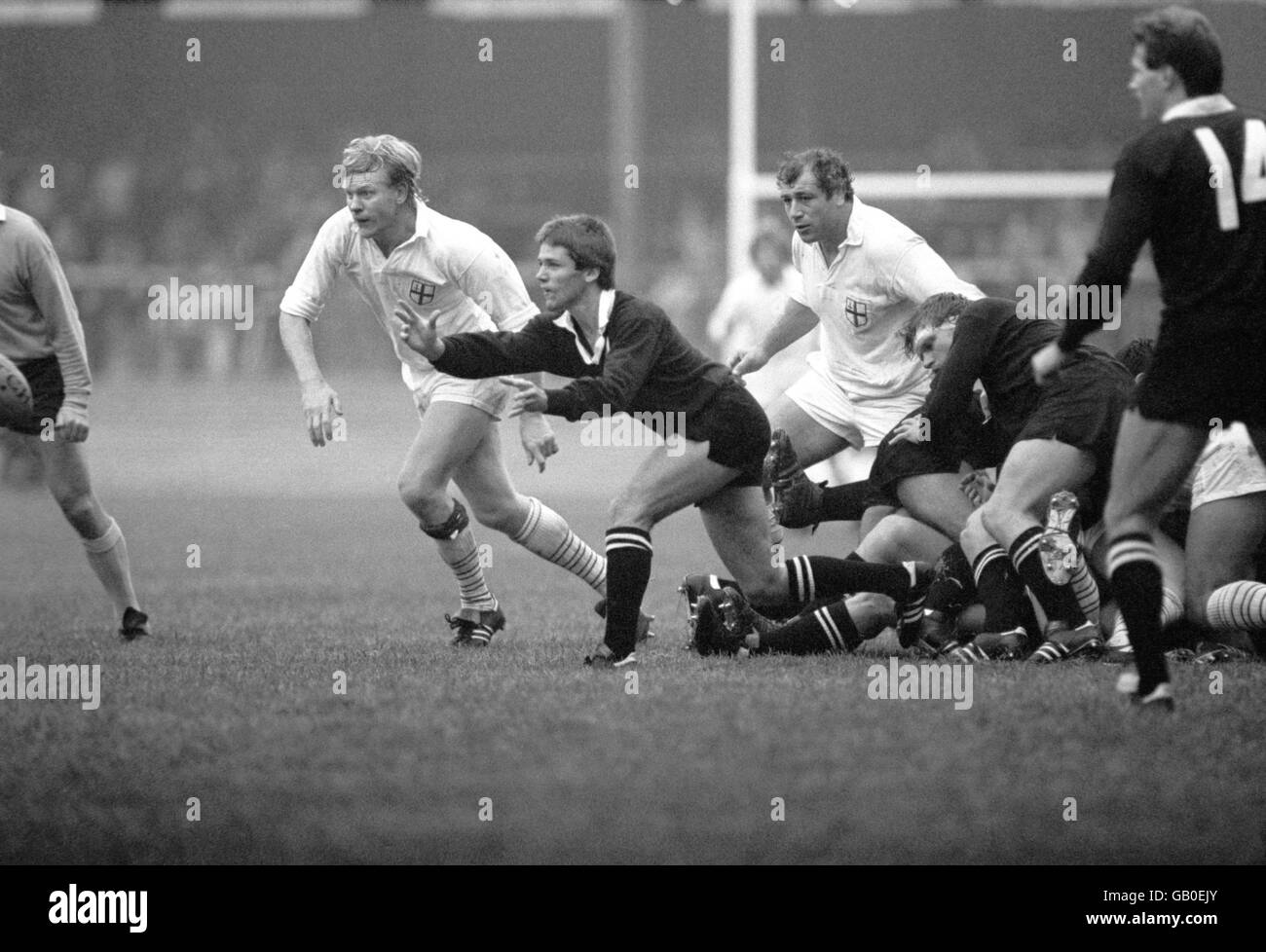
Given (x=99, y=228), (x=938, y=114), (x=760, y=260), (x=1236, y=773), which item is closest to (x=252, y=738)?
(x=1236, y=773)

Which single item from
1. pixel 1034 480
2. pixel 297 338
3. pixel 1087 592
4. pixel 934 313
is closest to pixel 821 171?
pixel 934 313

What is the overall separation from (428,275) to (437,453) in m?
0.79

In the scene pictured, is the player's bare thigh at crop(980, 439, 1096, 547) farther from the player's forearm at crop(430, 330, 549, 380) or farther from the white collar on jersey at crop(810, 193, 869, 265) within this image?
the player's forearm at crop(430, 330, 549, 380)

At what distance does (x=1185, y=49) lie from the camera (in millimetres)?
5645

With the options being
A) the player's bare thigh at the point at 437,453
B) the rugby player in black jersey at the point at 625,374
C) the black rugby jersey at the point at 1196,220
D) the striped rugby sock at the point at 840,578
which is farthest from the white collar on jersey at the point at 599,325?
the black rugby jersey at the point at 1196,220

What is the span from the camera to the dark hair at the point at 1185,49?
565cm

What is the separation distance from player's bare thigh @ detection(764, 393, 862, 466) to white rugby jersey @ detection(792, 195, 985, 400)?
216 mm

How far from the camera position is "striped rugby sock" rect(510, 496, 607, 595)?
8.25m

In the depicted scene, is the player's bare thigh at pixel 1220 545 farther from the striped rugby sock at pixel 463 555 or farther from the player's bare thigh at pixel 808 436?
the striped rugby sock at pixel 463 555

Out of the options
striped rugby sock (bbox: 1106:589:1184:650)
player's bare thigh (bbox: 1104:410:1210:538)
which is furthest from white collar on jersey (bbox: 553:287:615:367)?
striped rugby sock (bbox: 1106:589:1184:650)

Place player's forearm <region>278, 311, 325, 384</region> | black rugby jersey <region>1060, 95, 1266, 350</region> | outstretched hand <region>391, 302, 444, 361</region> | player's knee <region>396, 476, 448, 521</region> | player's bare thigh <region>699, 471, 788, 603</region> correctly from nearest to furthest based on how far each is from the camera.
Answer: black rugby jersey <region>1060, 95, 1266, 350</region>
outstretched hand <region>391, 302, 444, 361</region>
player's bare thigh <region>699, 471, 788, 603</region>
player's knee <region>396, 476, 448, 521</region>
player's forearm <region>278, 311, 325, 384</region>

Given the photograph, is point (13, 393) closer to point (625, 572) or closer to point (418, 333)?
point (418, 333)

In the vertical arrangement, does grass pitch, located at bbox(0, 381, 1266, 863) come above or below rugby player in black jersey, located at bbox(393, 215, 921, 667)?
below

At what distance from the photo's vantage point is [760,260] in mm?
13203
